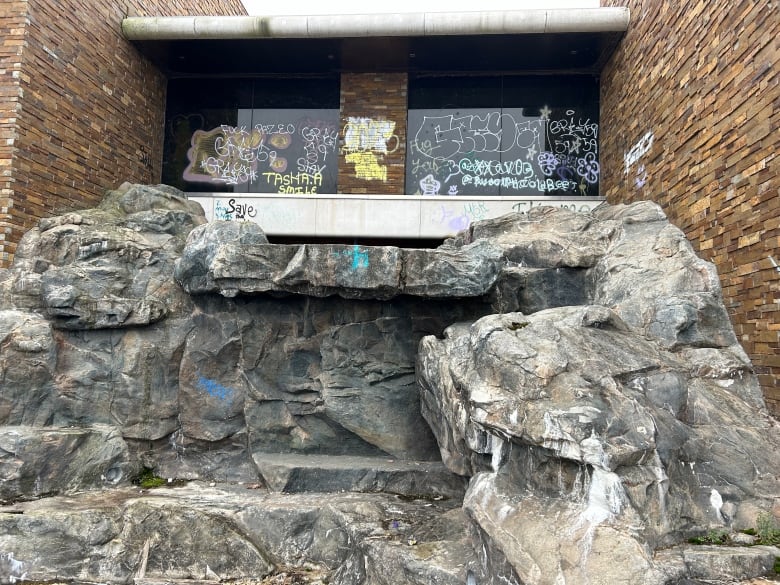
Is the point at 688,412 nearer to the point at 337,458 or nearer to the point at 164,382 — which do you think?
the point at 337,458

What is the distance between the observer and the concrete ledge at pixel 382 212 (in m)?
10.6

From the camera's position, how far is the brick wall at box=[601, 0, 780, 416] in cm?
538

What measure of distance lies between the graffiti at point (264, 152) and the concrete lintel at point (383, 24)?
186cm

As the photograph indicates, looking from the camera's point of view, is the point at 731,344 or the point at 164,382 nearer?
the point at 731,344

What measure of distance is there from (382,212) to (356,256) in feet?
16.9

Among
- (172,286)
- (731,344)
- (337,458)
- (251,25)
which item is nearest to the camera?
(731,344)

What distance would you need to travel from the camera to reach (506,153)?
1109 centimetres

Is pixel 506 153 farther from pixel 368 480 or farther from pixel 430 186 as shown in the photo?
pixel 368 480

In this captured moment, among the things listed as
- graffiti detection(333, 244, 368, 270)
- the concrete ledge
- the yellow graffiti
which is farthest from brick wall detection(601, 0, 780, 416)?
the yellow graffiti

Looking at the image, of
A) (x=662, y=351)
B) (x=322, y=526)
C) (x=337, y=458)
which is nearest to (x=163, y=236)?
(x=337, y=458)

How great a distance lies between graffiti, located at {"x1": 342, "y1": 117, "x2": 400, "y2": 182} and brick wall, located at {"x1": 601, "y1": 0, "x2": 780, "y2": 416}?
14.6 feet

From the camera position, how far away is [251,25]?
9.95 m

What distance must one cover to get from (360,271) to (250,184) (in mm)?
6718

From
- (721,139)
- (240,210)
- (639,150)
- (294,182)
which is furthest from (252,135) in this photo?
(721,139)
